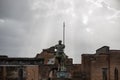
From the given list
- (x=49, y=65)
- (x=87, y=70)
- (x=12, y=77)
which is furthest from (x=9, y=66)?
(x=87, y=70)

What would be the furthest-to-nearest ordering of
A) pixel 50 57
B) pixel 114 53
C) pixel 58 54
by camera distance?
pixel 50 57, pixel 114 53, pixel 58 54

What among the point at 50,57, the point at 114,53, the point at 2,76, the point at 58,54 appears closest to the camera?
the point at 58,54

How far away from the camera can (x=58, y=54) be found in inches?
1179

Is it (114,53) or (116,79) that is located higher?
(114,53)

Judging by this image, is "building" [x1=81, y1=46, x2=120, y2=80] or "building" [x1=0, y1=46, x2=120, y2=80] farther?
"building" [x1=0, y1=46, x2=120, y2=80]

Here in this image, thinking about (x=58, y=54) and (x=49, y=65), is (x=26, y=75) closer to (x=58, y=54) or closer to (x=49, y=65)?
(x=49, y=65)

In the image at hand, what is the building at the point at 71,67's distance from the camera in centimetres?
4656

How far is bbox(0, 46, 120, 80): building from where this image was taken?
153ft

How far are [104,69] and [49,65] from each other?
7121 millimetres

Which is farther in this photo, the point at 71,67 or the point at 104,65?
the point at 71,67

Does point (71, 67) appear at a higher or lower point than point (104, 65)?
lower

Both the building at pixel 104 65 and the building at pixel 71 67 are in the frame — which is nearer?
the building at pixel 104 65

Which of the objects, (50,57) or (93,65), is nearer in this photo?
(93,65)

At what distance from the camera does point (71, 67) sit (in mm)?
50281
